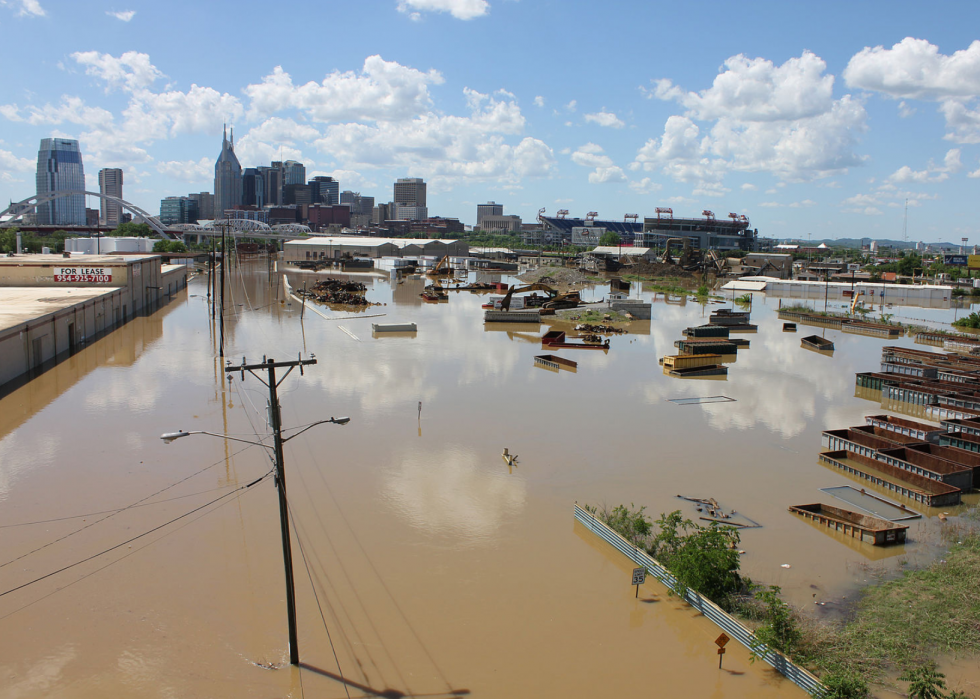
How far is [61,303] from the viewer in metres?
39.6

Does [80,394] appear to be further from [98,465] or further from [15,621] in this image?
[15,621]

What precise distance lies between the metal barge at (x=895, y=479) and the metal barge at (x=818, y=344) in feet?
85.2

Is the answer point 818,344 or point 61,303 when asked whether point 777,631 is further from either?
point 61,303

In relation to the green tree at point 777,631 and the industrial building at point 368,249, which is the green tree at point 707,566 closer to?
the green tree at point 777,631

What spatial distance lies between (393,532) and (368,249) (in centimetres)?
11716

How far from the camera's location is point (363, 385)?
3062 centimetres

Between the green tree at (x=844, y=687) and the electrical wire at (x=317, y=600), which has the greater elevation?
the green tree at (x=844, y=687)

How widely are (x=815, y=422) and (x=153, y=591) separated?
23.7m

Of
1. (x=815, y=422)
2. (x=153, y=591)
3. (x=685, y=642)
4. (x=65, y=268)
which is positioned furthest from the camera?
(x=65, y=268)

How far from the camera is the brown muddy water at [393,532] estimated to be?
36.6ft

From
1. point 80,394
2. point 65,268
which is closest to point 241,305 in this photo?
point 65,268

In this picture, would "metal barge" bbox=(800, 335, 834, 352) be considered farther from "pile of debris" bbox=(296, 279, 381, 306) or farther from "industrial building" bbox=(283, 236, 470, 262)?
"industrial building" bbox=(283, 236, 470, 262)

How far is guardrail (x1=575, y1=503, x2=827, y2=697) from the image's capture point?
10578mm

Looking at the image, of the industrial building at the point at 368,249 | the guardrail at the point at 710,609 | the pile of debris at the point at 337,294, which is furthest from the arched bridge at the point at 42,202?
the guardrail at the point at 710,609
